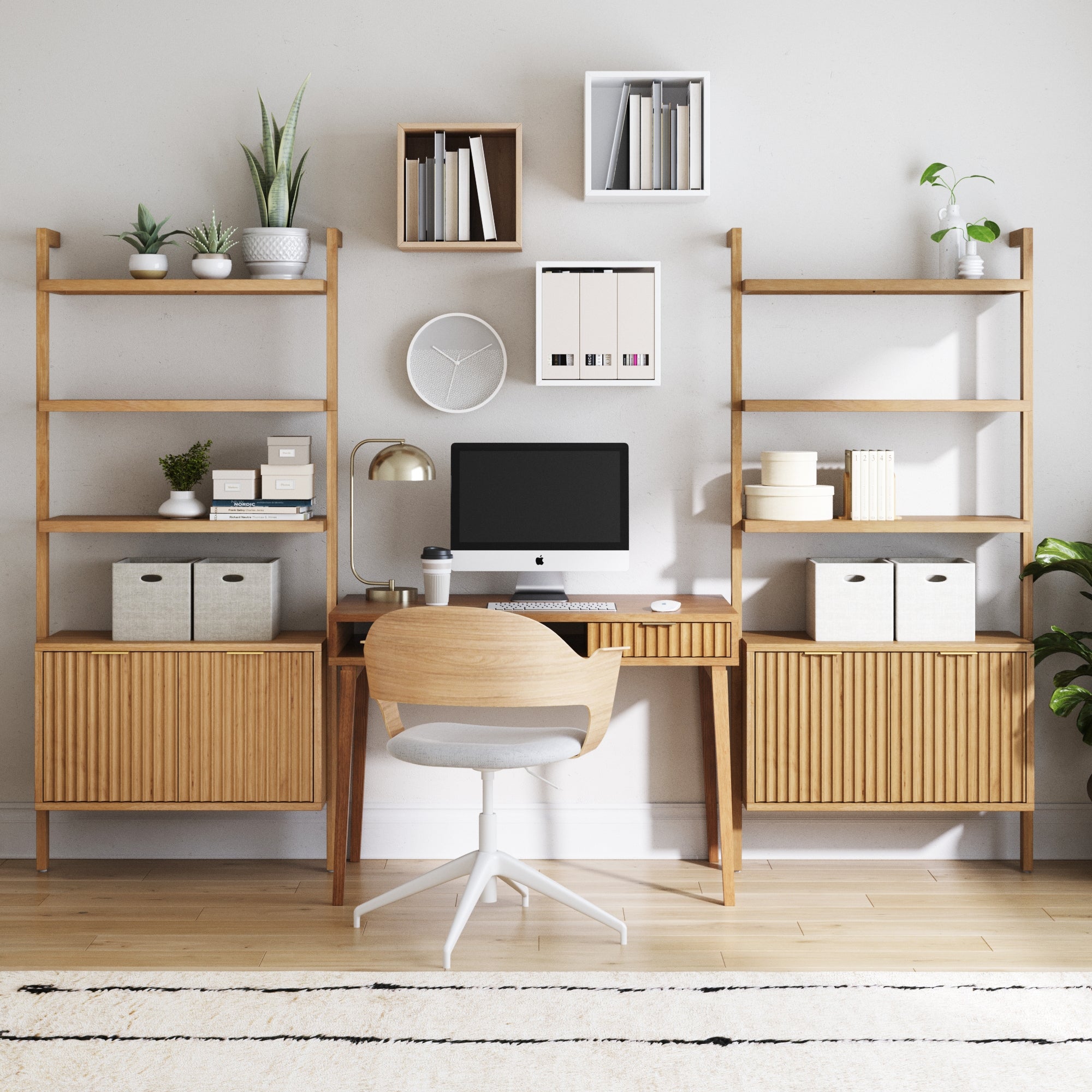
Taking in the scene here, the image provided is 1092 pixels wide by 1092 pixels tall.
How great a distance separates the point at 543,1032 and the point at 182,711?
1468 mm

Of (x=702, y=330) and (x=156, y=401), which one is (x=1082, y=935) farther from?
(x=156, y=401)

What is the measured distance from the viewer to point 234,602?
325 centimetres

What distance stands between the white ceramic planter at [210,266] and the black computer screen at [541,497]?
2.84 feet

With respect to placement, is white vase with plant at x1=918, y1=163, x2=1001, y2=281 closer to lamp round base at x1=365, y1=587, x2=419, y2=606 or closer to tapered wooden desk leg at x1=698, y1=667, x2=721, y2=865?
tapered wooden desk leg at x1=698, y1=667, x2=721, y2=865

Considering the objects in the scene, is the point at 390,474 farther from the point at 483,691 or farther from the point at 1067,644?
the point at 1067,644

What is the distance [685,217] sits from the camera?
3416 millimetres

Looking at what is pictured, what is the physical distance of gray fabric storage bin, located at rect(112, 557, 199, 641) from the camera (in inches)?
127

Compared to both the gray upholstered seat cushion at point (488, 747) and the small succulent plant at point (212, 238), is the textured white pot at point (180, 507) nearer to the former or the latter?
the small succulent plant at point (212, 238)

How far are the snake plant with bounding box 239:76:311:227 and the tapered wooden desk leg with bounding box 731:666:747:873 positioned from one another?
1940 millimetres

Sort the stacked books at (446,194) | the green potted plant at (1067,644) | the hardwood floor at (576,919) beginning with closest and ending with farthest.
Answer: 1. the hardwood floor at (576,919)
2. the green potted plant at (1067,644)
3. the stacked books at (446,194)

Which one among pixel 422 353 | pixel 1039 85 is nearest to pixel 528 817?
pixel 422 353

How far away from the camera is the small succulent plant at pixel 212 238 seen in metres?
3.27

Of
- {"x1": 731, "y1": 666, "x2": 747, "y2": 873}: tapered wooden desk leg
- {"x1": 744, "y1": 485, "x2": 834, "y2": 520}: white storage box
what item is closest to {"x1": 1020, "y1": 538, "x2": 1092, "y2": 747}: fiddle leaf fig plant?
{"x1": 744, "y1": 485, "x2": 834, "y2": 520}: white storage box

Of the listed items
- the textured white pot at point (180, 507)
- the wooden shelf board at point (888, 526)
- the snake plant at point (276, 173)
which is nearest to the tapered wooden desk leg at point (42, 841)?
the textured white pot at point (180, 507)
